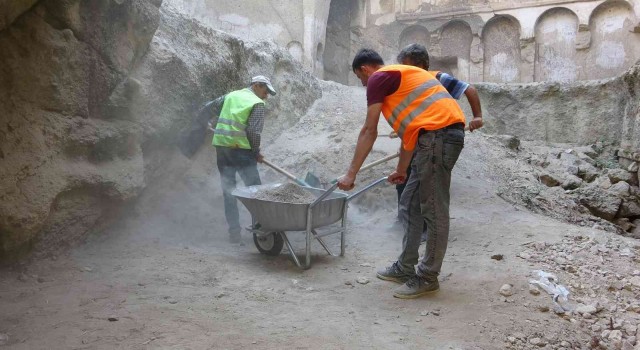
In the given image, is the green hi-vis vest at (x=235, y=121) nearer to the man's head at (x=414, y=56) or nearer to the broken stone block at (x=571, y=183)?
the man's head at (x=414, y=56)

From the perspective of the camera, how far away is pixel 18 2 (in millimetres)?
3064

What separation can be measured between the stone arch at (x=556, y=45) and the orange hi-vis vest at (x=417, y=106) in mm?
14903

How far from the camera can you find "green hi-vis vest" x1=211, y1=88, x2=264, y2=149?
4770 mm

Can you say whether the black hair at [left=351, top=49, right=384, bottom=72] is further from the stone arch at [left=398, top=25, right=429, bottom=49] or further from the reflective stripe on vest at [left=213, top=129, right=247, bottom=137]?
the stone arch at [left=398, top=25, right=429, bottom=49]

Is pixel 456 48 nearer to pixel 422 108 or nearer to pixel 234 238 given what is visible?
pixel 234 238

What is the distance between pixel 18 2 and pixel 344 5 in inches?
648

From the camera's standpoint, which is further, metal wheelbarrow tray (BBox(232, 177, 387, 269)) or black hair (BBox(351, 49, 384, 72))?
metal wheelbarrow tray (BBox(232, 177, 387, 269))

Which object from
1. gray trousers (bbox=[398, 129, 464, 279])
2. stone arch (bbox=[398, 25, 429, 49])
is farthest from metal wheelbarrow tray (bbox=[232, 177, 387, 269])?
stone arch (bbox=[398, 25, 429, 49])

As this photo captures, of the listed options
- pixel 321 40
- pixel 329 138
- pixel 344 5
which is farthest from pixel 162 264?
pixel 344 5

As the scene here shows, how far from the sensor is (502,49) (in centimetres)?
1711

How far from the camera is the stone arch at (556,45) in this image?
16.1 meters

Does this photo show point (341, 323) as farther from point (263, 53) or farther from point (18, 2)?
point (263, 53)

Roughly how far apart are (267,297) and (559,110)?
30.5 feet

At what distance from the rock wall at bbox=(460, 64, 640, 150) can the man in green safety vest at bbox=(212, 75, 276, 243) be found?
20.2ft
